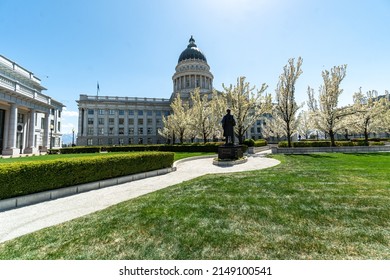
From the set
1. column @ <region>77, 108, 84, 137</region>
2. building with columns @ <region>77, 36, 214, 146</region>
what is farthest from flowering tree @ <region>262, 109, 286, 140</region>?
column @ <region>77, 108, 84, 137</region>

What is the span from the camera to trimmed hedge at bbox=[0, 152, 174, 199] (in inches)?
232

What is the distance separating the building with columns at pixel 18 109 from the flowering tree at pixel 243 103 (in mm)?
29212

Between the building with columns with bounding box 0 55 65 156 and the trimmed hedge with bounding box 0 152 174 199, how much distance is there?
24714 millimetres

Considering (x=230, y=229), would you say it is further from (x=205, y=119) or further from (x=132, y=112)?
(x=132, y=112)

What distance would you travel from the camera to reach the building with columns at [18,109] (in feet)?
79.2

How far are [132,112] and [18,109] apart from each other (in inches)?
1733

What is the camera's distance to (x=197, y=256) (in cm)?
292

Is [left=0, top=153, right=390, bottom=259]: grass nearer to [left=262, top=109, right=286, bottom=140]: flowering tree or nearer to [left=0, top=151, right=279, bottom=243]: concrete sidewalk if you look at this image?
[left=0, top=151, right=279, bottom=243]: concrete sidewalk

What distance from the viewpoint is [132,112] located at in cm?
7269

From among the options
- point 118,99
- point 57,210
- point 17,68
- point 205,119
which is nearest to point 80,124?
point 118,99

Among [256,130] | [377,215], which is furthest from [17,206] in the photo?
[256,130]

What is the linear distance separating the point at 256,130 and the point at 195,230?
82855 millimetres

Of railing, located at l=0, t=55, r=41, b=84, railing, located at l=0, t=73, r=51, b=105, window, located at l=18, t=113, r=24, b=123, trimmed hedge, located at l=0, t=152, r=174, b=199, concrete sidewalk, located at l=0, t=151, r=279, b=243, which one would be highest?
railing, located at l=0, t=55, r=41, b=84

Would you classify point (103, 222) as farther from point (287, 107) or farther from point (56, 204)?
point (287, 107)
